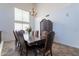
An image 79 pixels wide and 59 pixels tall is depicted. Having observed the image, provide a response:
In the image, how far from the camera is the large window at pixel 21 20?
6.16 ft

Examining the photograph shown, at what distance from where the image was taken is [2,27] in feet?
6.08

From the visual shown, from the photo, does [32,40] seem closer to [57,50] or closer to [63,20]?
[57,50]

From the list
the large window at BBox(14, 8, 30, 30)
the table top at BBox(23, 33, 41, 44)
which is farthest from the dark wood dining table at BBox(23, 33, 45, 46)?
the large window at BBox(14, 8, 30, 30)

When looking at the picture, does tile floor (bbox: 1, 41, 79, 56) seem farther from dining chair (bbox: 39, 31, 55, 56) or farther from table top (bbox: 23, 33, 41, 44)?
table top (bbox: 23, 33, 41, 44)

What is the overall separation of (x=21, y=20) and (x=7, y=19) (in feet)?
0.85

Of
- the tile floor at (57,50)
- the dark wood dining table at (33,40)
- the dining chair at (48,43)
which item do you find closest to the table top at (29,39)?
the dark wood dining table at (33,40)

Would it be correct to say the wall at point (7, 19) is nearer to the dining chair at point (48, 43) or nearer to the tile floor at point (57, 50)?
the tile floor at point (57, 50)

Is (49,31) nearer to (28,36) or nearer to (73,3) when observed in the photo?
(28,36)

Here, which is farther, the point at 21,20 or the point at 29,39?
the point at 29,39

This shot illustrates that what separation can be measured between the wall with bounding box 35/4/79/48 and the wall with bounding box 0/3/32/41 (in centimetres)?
31

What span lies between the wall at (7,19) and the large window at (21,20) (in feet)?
0.24

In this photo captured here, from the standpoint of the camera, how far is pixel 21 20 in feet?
6.22

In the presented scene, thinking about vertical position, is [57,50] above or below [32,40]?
below

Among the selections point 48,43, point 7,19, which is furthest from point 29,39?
point 7,19
